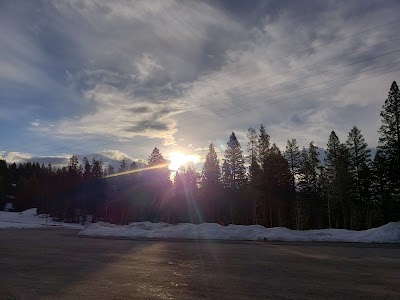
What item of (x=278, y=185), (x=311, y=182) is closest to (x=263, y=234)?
(x=278, y=185)

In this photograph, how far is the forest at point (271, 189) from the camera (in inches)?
2010

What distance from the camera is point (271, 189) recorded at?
55.0 meters

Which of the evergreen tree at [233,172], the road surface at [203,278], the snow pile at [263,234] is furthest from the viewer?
the evergreen tree at [233,172]

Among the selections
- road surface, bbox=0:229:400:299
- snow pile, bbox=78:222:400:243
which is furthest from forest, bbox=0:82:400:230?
road surface, bbox=0:229:400:299

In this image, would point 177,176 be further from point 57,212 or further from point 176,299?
point 176,299

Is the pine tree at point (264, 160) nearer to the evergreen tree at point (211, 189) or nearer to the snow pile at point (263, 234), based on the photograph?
the evergreen tree at point (211, 189)

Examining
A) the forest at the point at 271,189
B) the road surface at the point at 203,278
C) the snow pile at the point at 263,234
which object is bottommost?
the road surface at the point at 203,278

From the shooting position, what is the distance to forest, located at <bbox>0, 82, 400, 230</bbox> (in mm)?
51062

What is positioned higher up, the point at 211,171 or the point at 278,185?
the point at 211,171

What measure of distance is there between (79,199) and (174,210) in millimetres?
30618

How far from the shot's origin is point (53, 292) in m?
9.60

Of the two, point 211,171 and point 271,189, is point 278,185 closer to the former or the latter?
point 271,189

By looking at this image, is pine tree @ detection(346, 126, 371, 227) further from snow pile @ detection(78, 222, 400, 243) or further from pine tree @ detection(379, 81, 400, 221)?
snow pile @ detection(78, 222, 400, 243)

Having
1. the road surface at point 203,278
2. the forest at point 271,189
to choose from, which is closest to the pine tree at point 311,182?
the forest at point 271,189
